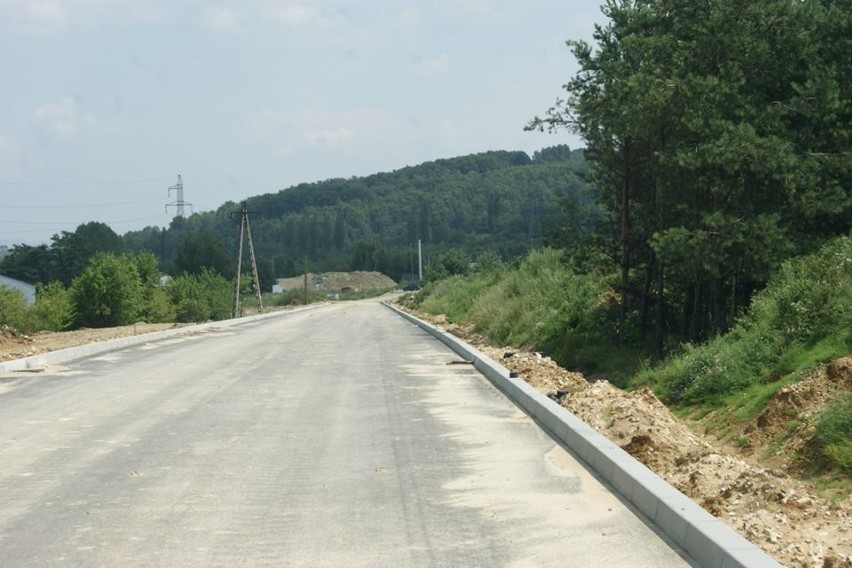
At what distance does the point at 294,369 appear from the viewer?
19750mm

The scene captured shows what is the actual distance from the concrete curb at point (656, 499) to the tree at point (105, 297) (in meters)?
75.8

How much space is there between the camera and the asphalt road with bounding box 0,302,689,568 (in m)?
6.37

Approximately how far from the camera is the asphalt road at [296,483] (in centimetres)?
637

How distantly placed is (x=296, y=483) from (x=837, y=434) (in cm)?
468

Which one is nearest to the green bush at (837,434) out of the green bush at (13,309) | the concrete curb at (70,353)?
the concrete curb at (70,353)

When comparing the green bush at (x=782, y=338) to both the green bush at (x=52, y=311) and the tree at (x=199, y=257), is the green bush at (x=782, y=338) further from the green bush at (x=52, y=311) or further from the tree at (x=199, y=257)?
the tree at (x=199, y=257)

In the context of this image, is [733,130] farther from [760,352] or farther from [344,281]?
[344,281]

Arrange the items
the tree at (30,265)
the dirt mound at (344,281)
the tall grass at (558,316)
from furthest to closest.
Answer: the dirt mound at (344,281)
the tree at (30,265)
the tall grass at (558,316)

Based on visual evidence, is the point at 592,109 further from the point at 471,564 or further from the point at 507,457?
the point at 471,564

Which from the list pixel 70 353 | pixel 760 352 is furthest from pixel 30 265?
pixel 760 352

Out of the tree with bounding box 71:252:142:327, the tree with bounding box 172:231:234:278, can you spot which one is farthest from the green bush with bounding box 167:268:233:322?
the tree with bounding box 172:231:234:278

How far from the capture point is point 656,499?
7.03 metres

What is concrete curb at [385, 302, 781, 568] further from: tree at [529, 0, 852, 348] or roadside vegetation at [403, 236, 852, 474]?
tree at [529, 0, 852, 348]

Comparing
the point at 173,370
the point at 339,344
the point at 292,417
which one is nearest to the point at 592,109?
the point at 339,344
